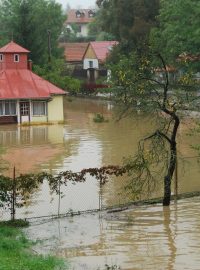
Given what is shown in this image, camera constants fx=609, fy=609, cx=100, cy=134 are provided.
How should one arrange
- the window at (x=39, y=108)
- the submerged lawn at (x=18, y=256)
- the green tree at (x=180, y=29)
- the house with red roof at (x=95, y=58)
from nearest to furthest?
the submerged lawn at (x=18, y=256)
the window at (x=39, y=108)
the green tree at (x=180, y=29)
the house with red roof at (x=95, y=58)

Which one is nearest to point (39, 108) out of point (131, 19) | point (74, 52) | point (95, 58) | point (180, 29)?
point (180, 29)

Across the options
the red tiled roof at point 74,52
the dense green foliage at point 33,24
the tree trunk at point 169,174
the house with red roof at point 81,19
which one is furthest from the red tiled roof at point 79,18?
the tree trunk at point 169,174

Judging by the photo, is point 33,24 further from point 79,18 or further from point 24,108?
point 79,18

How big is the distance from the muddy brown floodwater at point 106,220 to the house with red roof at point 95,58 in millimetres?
50502

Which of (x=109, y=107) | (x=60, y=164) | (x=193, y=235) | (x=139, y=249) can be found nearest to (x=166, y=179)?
(x=193, y=235)

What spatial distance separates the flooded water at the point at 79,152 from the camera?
23016 millimetres

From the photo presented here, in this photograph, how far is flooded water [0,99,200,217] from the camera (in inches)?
906

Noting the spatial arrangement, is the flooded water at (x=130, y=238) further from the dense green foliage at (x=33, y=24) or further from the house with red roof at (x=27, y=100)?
the dense green foliage at (x=33, y=24)

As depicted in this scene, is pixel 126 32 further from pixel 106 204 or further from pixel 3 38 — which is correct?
pixel 106 204

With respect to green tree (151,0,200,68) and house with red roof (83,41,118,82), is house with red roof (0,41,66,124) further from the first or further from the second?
house with red roof (83,41,118,82)

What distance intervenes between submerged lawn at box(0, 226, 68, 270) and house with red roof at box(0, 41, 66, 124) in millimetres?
32134

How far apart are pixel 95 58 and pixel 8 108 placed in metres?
40.9

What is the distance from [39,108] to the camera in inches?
1996

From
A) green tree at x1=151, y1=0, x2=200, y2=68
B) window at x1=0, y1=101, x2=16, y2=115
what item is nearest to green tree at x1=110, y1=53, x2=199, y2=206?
window at x1=0, y1=101, x2=16, y2=115
